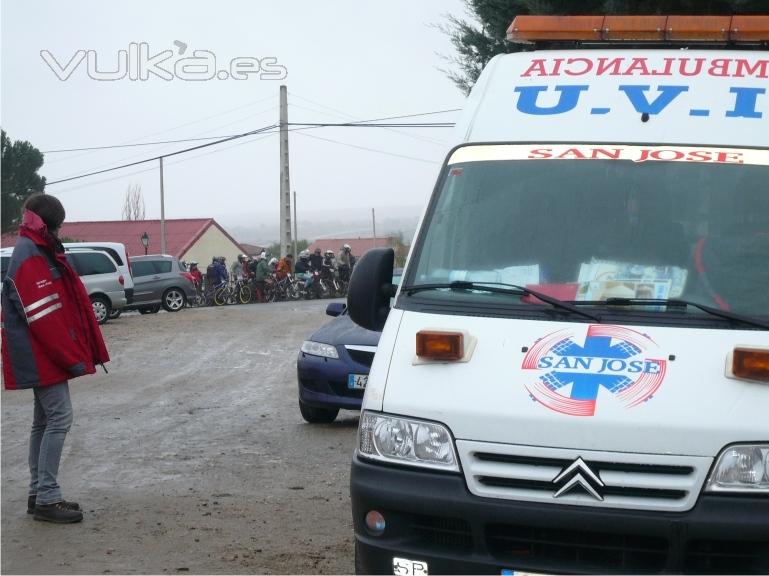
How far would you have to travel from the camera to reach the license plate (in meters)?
4.49

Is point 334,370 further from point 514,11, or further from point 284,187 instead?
point 284,187

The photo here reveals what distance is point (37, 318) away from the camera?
6992 mm

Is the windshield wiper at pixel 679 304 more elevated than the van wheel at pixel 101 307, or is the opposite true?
the windshield wiper at pixel 679 304

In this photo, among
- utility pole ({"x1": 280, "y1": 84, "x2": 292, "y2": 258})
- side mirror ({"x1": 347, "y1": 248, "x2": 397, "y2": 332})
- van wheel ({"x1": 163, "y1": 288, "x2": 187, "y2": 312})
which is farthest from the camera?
utility pole ({"x1": 280, "y1": 84, "x2": 292, "y2": 258})

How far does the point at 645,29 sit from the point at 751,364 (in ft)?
9.01

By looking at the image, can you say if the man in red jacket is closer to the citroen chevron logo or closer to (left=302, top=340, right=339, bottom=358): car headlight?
the citroen chevron logo

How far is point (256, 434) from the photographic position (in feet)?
35.2

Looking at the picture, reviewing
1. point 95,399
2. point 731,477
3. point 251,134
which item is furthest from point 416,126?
point 731,477

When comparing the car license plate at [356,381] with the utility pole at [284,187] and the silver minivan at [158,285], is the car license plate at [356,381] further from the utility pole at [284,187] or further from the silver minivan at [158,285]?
the utility pole at [284,187]

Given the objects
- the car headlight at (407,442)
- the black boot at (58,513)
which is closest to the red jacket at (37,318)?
the black boot at (58,513)

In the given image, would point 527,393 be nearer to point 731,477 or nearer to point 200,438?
point 731,477

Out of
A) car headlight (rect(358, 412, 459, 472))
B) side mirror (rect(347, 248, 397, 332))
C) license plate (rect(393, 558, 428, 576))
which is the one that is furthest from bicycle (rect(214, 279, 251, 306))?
license plate (rect(393, 558, 428, 576))

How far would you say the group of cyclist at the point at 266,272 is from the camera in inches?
1560

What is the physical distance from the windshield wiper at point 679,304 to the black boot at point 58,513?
3800 millimetres
